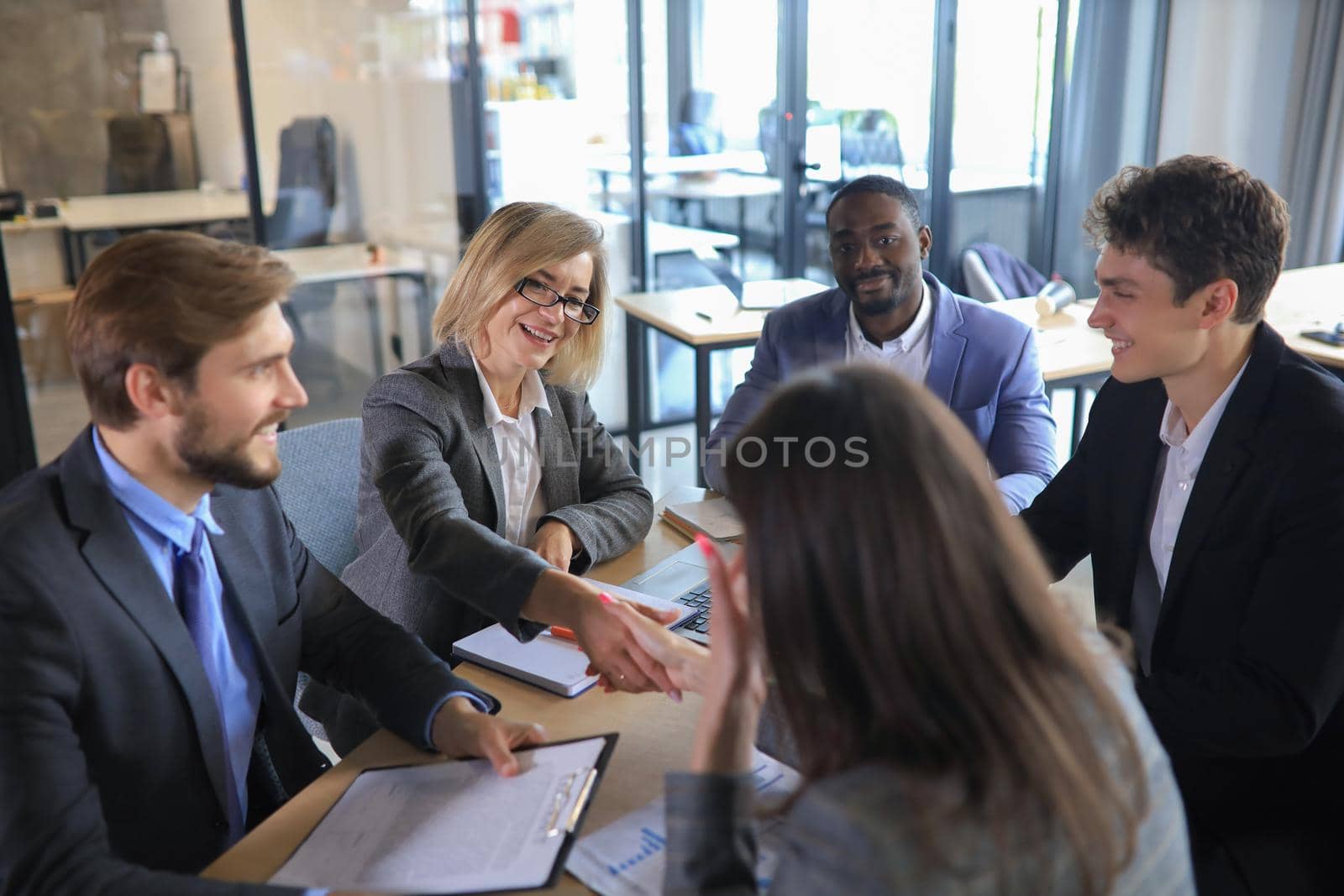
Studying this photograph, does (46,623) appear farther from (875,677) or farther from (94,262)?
(875,677)

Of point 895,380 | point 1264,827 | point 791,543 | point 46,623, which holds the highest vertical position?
point 895,380

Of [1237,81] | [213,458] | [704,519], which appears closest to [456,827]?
[213,458]

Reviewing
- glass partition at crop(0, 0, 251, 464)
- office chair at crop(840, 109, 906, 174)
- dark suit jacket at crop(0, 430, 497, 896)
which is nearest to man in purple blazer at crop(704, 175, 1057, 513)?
dark suit jacket at crop(0, 430, 497, 896)

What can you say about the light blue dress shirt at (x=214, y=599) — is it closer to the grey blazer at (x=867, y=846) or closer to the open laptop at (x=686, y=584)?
the open laptop at (x=686, y=584)

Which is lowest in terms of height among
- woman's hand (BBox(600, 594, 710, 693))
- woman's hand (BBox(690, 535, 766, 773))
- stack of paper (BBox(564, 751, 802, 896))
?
stack of paper (BBox(564, 751, 802, 896))

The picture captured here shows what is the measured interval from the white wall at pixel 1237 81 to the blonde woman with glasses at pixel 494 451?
16.5 ft

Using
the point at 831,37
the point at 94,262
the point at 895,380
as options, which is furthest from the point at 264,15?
the point at 895,380

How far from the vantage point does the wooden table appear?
123cm

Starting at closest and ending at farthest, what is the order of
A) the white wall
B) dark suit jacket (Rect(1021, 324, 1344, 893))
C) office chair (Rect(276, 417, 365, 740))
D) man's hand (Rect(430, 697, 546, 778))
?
man's hand (Rect(430, 697, 546, 778)) → dark suit jacket (Rect(1021, 324, 1344, 893)) → office chair (Rect(276, 417, 365, 740)) → the white wall

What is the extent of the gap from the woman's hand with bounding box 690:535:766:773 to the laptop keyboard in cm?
69

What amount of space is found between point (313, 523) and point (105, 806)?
926 mm

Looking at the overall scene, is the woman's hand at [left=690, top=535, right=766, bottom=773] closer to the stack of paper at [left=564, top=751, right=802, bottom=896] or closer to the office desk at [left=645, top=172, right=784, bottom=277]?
the stack of paper at [left=564, top=751, right=802, bottom=896]

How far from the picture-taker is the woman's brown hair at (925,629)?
84 cm

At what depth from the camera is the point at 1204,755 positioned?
1617 millimetres
